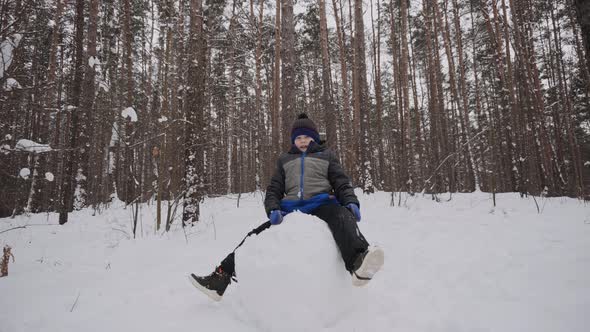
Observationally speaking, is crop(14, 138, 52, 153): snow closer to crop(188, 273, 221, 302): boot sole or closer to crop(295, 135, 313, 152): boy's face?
crop(188, 273, 221, 302): boot sole

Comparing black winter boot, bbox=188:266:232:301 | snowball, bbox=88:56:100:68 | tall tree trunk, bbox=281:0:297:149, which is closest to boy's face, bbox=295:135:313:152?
black winter boot, bbox=188:266:232:301

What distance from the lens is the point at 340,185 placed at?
7.95 feet

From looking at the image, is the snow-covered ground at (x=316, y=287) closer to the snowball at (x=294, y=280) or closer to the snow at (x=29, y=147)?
the snowball at (x=294, y=280)

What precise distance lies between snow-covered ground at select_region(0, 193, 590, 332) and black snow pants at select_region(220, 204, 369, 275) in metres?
0.08

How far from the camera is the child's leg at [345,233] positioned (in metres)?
1.92

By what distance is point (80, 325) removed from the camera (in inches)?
75.4

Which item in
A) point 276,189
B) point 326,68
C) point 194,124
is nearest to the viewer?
point 276,189

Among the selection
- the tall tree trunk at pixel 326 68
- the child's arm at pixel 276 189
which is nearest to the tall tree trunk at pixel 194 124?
the child's arm at pixel 276 189

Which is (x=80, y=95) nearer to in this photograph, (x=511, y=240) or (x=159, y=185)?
(x=159, y=185)

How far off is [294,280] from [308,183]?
0.87 m

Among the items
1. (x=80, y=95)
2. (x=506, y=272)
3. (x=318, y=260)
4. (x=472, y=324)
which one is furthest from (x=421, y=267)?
(x=80, y=95)

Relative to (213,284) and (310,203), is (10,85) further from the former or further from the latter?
(310,203)

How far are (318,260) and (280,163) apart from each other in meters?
1.04

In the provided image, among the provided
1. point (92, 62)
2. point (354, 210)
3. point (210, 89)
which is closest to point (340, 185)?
point (354, 210)
